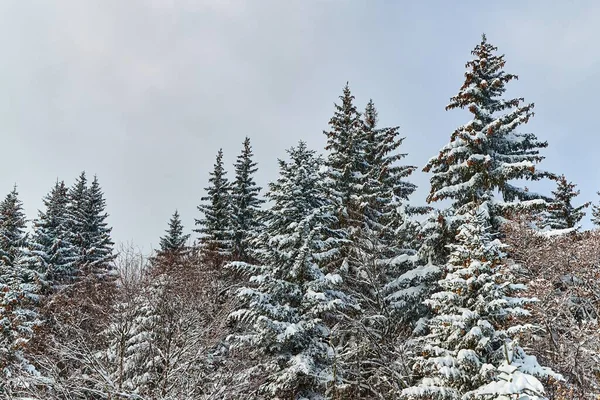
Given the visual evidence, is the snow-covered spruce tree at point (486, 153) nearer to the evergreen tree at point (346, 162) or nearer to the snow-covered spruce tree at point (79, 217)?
the evergreen tree at point (346, 162)

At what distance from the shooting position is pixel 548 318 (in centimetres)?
1257

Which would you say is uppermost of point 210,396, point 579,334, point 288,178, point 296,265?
point 288,178

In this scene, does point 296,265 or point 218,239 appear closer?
point 296,265

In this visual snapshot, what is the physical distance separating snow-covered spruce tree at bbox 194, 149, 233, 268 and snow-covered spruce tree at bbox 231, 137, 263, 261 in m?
0.43

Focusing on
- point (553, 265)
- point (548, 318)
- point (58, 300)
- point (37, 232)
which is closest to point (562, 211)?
point (553, 265)

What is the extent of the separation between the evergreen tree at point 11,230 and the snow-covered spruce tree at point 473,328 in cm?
2463

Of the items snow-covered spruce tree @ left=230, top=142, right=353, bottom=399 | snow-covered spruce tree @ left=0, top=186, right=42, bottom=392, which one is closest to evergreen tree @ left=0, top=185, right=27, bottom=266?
snow-covered spruce tree @ left=0, top=186, right=42, bottom=392

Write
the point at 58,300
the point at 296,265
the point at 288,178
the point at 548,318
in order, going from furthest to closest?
the point at 58,300, the point at 288,178, the point at 296,265, the point at 548,318

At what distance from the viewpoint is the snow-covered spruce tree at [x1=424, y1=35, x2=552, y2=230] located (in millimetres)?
15969

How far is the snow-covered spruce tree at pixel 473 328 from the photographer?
355 inches

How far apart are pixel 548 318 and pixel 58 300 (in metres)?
22.3

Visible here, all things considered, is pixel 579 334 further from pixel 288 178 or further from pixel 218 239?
pixel 218 239

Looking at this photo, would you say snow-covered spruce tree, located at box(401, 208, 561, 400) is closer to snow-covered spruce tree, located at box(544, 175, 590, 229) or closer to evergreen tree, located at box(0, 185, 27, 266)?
snow-covered spruce tree, located at box(544, 175, 590, 229)

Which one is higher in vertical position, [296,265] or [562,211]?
[562,211]
